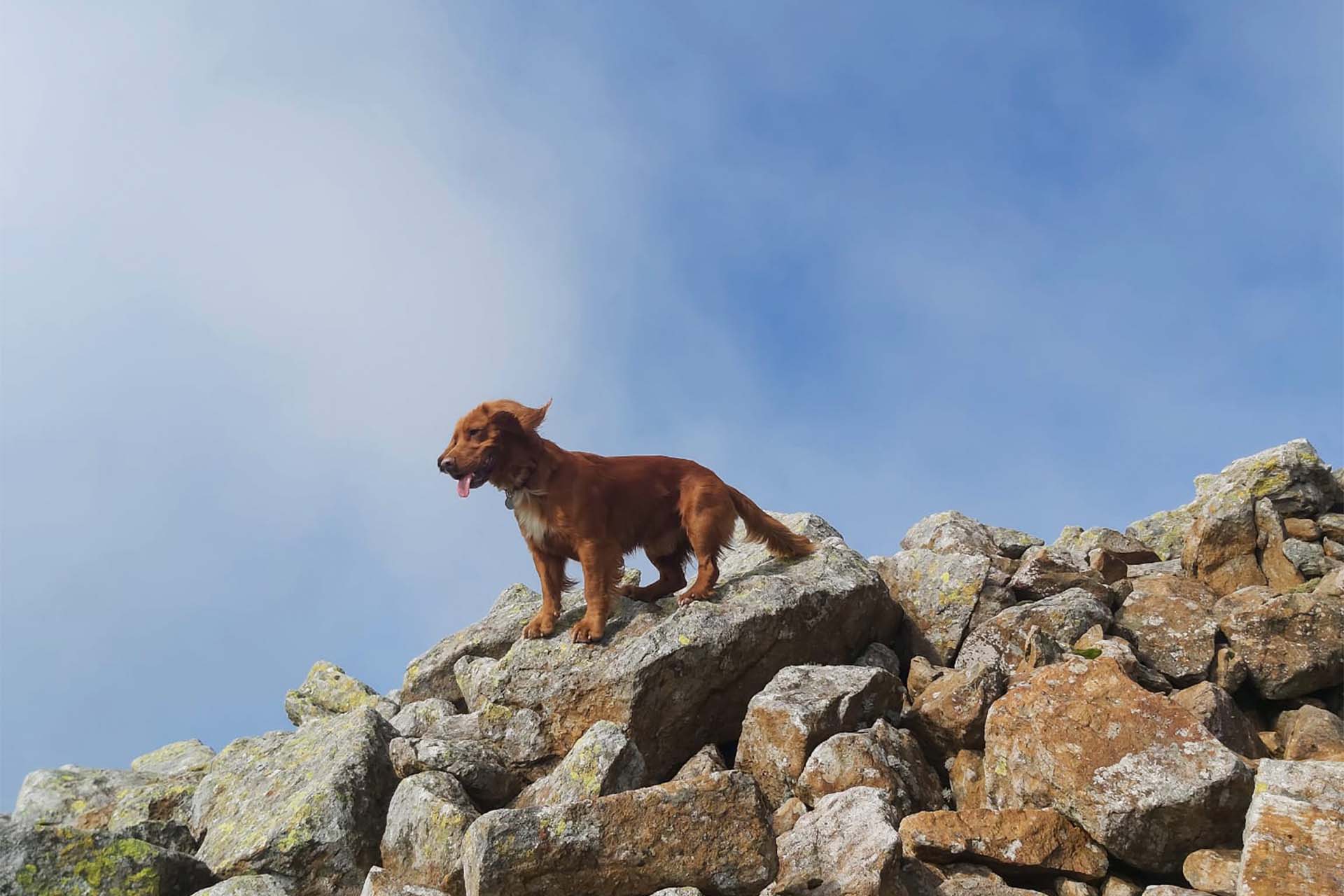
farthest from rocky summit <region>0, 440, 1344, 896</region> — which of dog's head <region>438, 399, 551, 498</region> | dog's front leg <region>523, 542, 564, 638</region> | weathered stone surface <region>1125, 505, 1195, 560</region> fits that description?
dog's head <region>438, 399, 551, 498</region>

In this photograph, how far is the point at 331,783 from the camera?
9469 mm

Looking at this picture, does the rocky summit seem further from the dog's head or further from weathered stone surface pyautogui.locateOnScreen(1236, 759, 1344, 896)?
the dog's head

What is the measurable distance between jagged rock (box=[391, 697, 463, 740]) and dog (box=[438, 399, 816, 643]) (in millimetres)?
1442

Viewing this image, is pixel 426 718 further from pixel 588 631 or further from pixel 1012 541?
pixel 1012 541

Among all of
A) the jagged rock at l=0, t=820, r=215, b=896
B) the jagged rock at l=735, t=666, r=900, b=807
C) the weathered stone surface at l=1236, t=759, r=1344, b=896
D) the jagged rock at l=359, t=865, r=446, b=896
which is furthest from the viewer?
the jagged rock at l=735, t=666, r=900, b=807

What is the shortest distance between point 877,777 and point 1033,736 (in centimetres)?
126

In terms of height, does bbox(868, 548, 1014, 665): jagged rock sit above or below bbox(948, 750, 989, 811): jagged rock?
above

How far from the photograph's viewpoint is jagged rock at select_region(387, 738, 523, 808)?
9484 millimetres

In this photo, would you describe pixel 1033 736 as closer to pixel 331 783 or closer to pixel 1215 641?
pixel 1215 641

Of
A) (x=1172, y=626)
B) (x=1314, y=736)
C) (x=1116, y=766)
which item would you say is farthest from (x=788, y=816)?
(x=1172, y=626)

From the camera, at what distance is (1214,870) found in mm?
7180

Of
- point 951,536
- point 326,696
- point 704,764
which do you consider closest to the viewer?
point 704,764

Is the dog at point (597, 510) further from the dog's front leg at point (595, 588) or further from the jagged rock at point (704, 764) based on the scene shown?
the jagged rock at point (704, 764)

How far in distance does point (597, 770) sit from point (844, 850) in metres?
2.19
